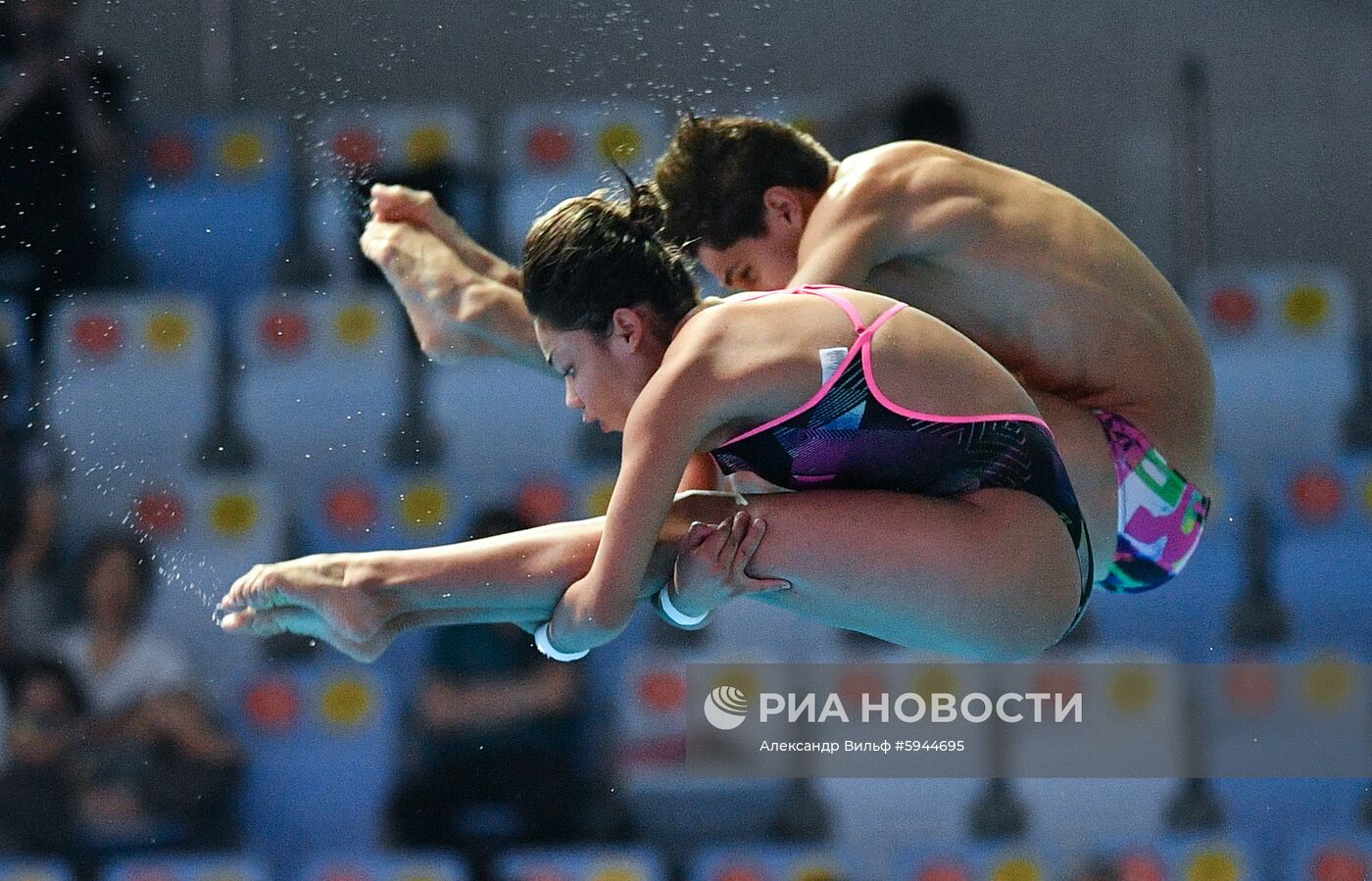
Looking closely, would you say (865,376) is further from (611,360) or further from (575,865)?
(575,865)

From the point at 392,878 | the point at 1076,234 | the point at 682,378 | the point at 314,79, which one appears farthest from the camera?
the point at 314,79

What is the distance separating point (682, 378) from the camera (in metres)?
1.93

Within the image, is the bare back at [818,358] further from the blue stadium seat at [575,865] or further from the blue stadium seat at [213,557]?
the blue stadium seat at [213,557]

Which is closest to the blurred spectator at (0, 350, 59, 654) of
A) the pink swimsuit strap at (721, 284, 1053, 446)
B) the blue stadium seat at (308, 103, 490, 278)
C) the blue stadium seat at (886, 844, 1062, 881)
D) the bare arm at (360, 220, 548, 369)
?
the blue stadium seat at (308, 103, 490, 278)

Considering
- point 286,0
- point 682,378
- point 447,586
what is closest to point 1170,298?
point 682,378

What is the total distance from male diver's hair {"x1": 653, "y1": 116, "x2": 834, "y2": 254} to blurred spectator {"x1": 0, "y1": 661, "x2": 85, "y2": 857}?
1937 millimetres

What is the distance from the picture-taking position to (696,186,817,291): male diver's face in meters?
2.54

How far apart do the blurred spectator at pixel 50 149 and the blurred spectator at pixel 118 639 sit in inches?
21.5

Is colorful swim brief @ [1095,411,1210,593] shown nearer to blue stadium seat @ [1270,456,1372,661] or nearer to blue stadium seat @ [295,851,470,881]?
blue stadium seat @ [1270,456,1372,661]

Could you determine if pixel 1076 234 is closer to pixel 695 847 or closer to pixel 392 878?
pixel 695 847

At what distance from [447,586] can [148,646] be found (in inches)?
67.4

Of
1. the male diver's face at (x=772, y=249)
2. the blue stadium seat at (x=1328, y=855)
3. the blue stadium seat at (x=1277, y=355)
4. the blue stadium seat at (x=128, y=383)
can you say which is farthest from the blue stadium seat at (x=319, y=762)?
the blue stadium seat at (x=1277, y=355)

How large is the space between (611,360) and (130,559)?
200 cm

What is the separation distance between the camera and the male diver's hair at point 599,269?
2.09m
